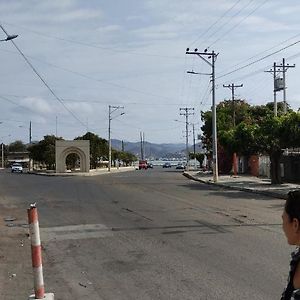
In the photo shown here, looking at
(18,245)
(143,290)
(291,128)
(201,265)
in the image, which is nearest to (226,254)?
(201,265)

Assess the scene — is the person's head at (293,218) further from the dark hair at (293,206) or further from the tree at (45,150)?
the tree at (45,150)

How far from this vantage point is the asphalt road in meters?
7.42

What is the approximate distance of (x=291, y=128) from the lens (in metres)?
30.2

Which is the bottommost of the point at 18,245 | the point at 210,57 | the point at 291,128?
the point at 18,245

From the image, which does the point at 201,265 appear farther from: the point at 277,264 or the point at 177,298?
the point at 177,298

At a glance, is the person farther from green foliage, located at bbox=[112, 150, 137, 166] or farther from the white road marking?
green foliage, located at bbox=[112, 150, 137, 166]

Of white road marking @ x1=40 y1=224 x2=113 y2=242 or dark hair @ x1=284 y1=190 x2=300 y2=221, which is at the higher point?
dark hair @ x1=284 y1=190 x2=300 y2=221

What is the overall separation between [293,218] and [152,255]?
7562 millimetres

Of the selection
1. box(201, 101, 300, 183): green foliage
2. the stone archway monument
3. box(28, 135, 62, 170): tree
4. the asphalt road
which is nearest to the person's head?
the asphalt road

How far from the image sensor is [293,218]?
8.51 ft

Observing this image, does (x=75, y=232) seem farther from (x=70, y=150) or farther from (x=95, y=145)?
(x=95, y=145)

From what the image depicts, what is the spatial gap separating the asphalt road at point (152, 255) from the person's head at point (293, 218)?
433cm

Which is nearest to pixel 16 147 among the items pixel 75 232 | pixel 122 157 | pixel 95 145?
pixel 122 157

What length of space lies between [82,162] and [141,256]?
66693 mm
